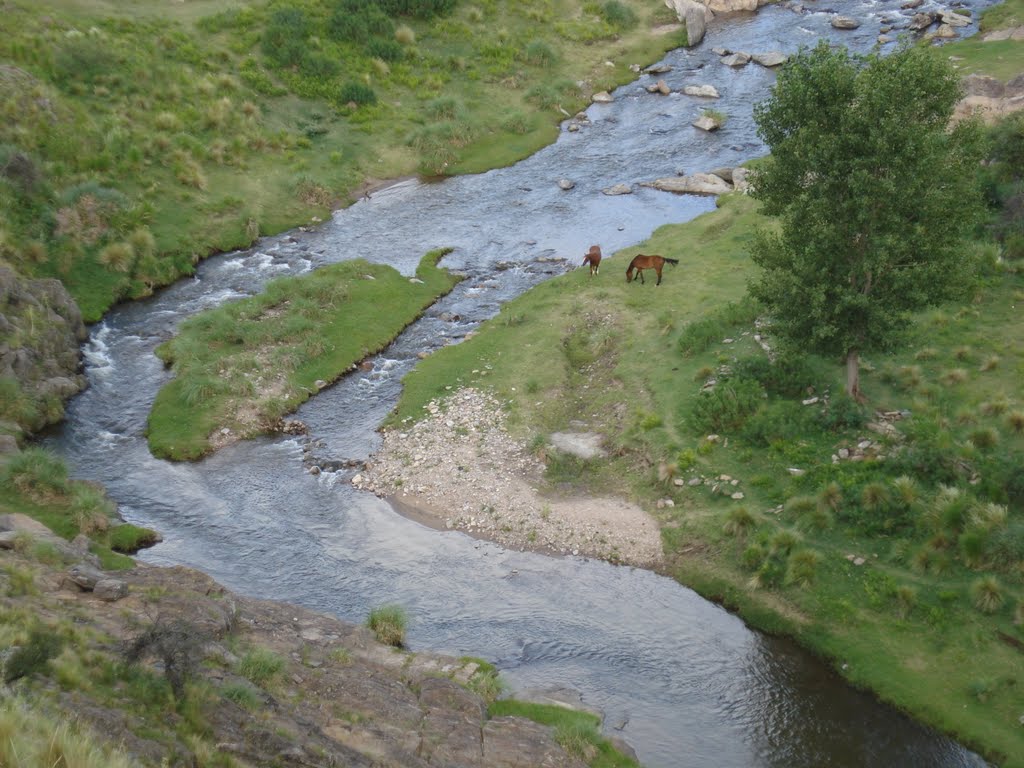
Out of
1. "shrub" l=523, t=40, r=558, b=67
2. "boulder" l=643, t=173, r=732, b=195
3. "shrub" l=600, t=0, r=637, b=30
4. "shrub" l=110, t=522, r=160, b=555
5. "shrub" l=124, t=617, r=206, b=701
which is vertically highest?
"shrub" l=600, t=0, r=637, b=30

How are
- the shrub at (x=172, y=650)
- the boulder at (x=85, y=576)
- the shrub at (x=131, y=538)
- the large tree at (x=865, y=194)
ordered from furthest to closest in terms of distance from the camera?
the shrub at (x=131, y=538)
the large tree at (x=865, y=194)
the boulder at (x=85, y=576)
the shrub at (x=172, y=650)

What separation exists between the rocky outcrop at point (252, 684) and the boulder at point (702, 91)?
57.6 m

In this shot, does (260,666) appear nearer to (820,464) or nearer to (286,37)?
(820,464)

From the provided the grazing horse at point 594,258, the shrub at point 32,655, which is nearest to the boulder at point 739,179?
the grazing horse at point 594,258

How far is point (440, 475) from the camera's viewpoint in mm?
32031

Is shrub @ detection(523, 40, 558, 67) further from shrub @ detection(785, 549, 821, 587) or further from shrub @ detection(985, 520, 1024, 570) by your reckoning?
shrub @ detection(985, 520, 1024, 570)

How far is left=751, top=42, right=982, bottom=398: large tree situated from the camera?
25125 mm

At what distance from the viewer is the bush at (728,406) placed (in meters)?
30.6

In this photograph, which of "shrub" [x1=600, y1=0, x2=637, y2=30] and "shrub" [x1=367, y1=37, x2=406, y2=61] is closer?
"shrub" [x1=367, y1=37, x2=406, y2=61]

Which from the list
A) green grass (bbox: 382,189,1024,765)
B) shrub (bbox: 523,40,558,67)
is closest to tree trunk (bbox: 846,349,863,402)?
green grass (bbox: 382,189,1024,765)

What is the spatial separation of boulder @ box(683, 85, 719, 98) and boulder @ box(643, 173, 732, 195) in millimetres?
15363

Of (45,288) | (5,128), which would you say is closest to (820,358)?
(45,288)

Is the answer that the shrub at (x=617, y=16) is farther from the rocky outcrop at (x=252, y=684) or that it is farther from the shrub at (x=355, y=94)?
the rocky outcrop at (x=252, y=684)

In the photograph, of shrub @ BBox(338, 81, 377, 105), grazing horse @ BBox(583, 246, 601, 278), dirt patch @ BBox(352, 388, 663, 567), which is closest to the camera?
dirt patch @ BBox(352, 388, 663, 567)
